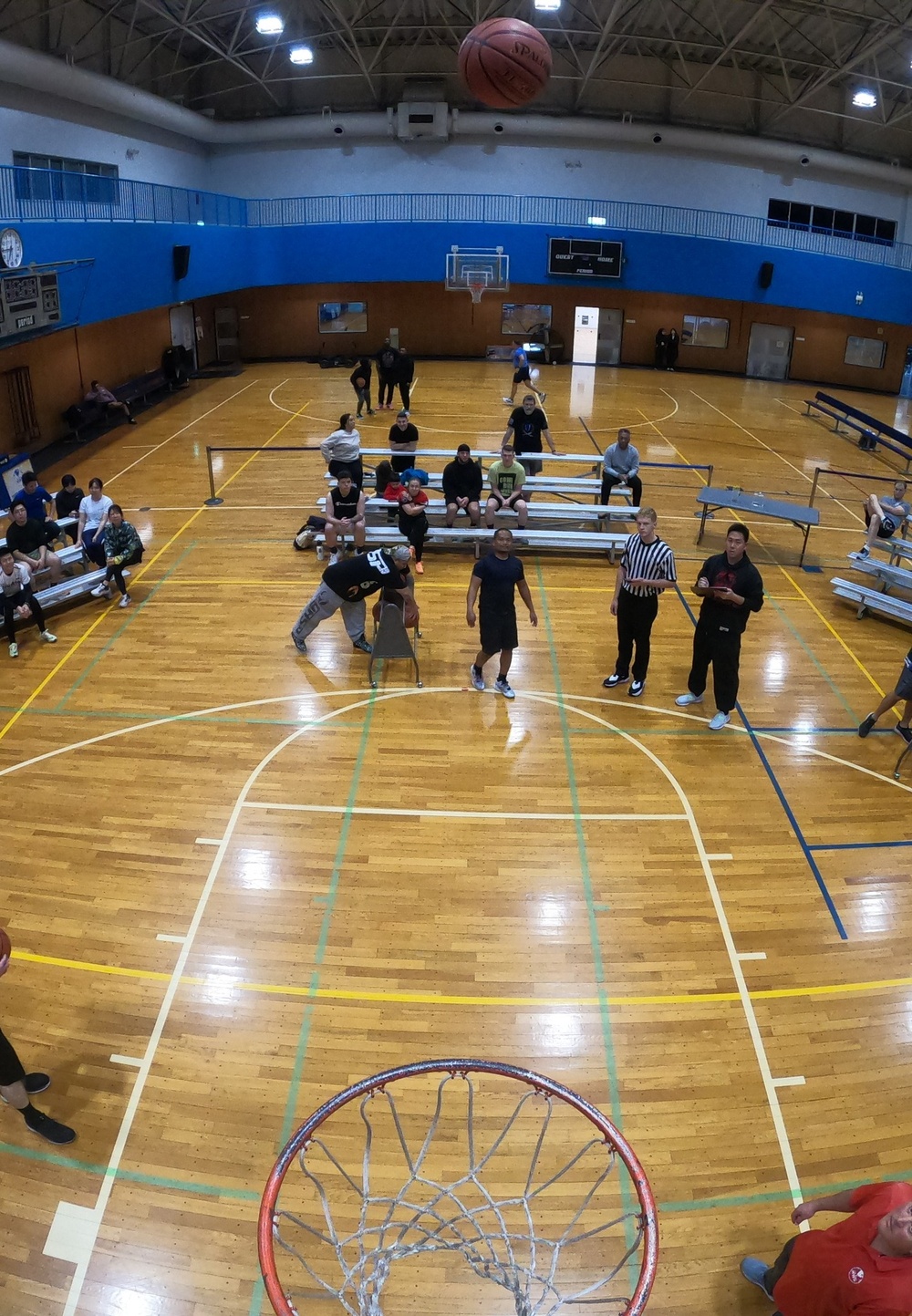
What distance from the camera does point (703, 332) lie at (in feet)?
96.1

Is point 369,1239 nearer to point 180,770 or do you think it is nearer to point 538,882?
point 538,882

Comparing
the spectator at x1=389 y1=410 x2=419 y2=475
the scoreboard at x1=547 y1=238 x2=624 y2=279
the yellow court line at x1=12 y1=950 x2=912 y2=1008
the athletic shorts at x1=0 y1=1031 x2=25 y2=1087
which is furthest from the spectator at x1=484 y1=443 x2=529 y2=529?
the scoreboard at x1=547 y1=238 x2=624 y2=279

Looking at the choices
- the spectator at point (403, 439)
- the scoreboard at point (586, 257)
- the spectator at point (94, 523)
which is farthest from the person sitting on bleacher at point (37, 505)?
the scoreboard at point (586, 257)

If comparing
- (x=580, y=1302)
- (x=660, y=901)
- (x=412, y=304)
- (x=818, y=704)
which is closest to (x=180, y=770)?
(x=660, y=901)

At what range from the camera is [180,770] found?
800 centimetres

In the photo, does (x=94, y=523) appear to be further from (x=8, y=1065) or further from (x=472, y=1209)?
(x=472, y=1209)

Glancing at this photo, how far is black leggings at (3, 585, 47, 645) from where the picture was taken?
9.91m

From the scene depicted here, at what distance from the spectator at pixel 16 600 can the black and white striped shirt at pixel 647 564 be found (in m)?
6.40

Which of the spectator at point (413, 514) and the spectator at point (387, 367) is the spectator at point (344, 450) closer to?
the spectator at point (413, 514)

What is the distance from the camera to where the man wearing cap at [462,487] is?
39.8ft

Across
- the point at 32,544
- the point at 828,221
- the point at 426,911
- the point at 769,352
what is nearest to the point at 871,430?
the point at 769,352

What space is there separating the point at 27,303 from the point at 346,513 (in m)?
7.62

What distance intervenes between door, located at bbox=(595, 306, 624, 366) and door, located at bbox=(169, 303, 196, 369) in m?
12.8

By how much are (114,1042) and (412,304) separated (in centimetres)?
2748
